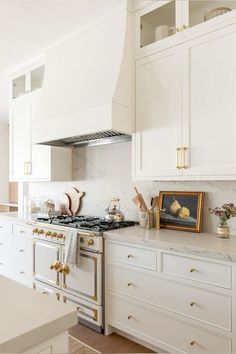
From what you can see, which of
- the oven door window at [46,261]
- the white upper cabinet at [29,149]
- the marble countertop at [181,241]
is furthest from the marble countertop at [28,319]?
the white upper cabinet at [29,149]

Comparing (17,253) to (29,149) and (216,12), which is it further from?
(216,12)

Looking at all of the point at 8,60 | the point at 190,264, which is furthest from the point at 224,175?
the point at 8,60

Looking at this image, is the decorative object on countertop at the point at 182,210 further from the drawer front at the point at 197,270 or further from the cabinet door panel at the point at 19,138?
the cabinet door panel at the point at 19,138

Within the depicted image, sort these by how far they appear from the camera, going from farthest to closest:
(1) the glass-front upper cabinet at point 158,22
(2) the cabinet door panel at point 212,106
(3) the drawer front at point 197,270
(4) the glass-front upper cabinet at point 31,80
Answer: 1. (4) the glass-front upper cabinet at point 31,80
2. (1) the glass-front upper cabinet at point 158,22
3. (2) the cabinet door panel at point 212,106
4. (3) the drawer front at point 197,270

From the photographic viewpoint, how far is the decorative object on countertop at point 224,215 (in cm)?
216

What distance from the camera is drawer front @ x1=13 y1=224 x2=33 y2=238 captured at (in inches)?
130

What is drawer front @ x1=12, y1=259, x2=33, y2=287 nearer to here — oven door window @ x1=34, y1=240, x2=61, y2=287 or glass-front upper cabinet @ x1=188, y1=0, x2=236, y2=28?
oven door window @ x1=34, y1=240, x2=61, y2=287

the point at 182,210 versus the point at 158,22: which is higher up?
the point at 158,22

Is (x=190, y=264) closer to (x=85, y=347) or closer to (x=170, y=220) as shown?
(x=170, y=220)

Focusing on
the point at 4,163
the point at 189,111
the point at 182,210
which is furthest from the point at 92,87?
the point at 4,163

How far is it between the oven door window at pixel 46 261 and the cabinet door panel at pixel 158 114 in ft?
3.84

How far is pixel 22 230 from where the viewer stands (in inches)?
134

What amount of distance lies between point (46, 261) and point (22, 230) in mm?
644

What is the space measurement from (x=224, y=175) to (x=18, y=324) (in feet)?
5.48
